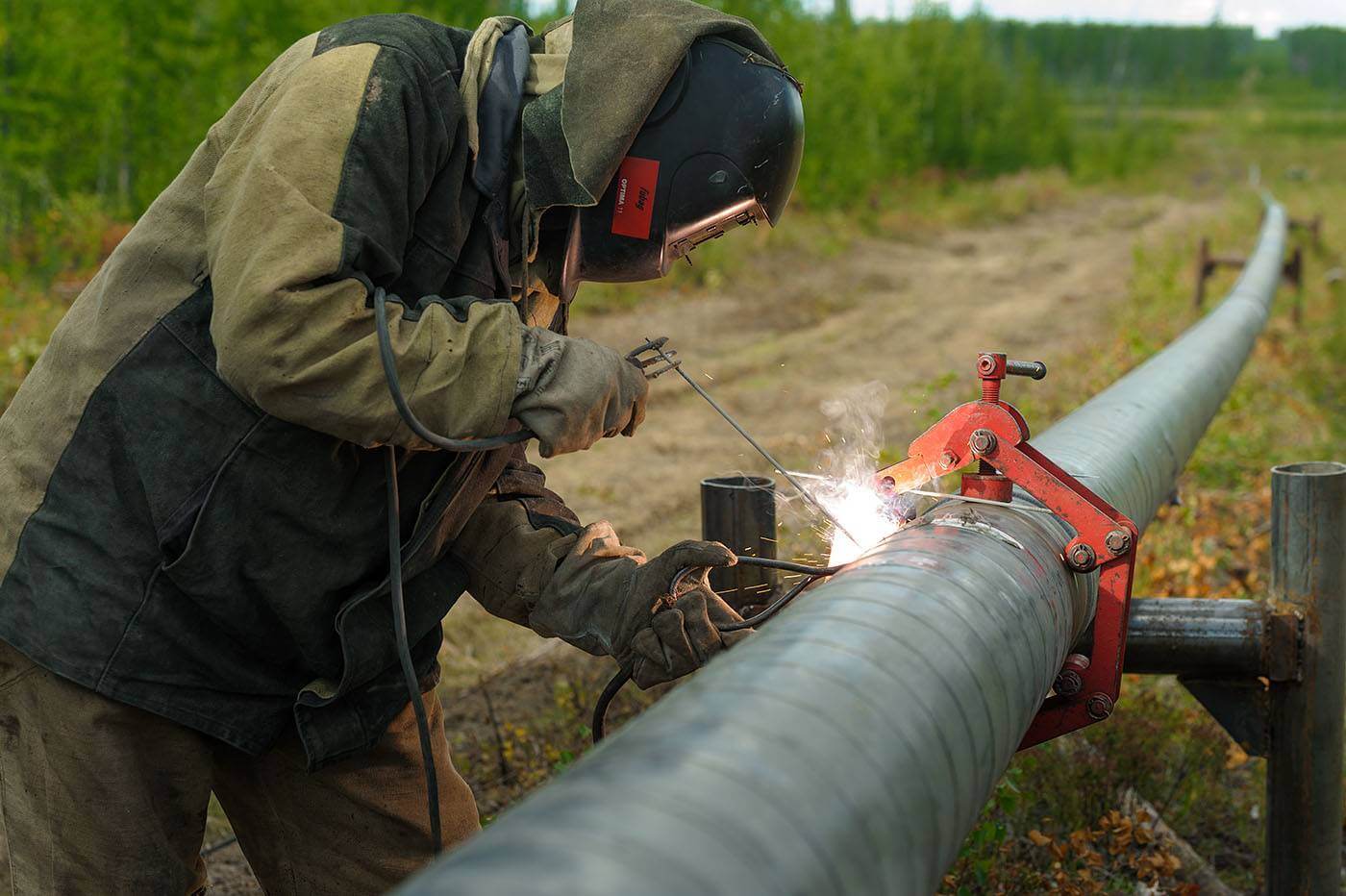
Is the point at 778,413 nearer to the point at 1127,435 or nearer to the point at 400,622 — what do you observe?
the point at 1127,435

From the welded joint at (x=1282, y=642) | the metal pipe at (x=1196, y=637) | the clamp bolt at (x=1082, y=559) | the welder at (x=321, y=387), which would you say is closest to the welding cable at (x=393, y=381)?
the welder at (x=321, y=387)

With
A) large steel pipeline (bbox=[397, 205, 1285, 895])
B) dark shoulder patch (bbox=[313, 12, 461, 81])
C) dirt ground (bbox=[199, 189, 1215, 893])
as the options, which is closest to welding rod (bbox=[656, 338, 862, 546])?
large steel pipeline (bbox=[397, 205, 1285, 895])

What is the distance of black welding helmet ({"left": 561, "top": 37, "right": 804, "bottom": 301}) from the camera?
2.43m

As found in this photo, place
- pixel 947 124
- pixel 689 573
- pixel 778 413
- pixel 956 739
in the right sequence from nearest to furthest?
1. pixel 956 739
2. pixel 689 573
3. pixel 778 413
4. pixel 947 124

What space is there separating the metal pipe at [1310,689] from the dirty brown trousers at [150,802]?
2044 mm

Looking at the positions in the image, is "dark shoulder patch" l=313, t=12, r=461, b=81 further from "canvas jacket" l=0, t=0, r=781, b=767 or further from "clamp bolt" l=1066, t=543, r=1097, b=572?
"clamp bolt" l=1066, t=543, r=1097, b=572

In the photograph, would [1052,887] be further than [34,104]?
No

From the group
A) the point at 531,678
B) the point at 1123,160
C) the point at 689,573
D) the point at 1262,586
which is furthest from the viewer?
the point at 1123,160

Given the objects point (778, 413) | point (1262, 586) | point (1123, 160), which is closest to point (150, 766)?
point (1262, 586)

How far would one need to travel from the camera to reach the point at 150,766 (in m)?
2.42

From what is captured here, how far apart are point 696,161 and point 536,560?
3.29ft

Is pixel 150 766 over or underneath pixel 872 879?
underneath

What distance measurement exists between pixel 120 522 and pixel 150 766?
0.49m

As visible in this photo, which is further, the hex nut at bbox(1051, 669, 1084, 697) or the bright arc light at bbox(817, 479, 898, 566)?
the bright arc light at bbox(817, 479, 898, 566)
